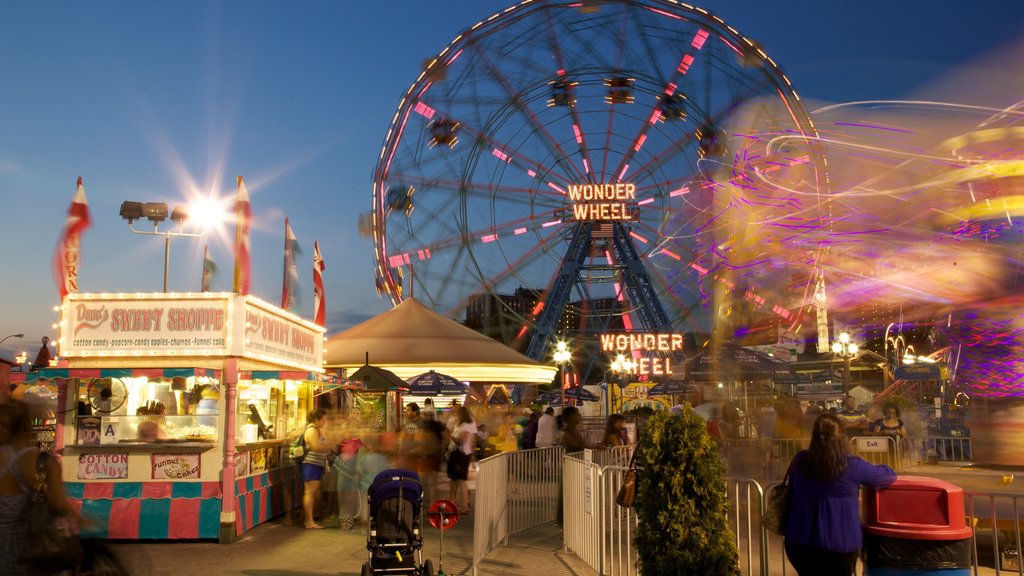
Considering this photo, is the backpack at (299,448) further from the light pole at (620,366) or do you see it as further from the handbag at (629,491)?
the light pole at (620,366)

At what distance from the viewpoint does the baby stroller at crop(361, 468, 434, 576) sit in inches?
315

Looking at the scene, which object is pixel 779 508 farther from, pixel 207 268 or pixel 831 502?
pixel 207 268

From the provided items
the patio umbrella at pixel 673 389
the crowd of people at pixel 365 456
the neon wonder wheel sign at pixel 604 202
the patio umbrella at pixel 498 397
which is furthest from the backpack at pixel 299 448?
the neon wonder wheel sign at pixel 604 202

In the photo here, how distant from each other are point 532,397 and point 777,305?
1550cm

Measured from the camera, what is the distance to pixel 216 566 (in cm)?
994

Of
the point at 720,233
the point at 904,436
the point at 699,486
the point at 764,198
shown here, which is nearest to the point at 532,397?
the point at 720,233

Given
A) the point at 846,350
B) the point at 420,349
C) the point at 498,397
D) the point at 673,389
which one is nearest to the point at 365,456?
the point at 420,349

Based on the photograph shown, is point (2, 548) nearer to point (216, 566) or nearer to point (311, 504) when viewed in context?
point (216, 566)

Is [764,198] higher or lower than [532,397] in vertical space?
higher

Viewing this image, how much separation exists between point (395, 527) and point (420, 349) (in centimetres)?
1538

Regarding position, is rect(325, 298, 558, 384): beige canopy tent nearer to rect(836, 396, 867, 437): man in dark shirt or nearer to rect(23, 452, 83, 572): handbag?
rect(836, 396, 867, 437): man in dark shirt

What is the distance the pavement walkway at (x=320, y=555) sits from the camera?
31.6 ft

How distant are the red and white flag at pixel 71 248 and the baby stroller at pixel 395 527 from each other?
6.13m

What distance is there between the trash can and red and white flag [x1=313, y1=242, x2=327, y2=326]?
13.3 m
